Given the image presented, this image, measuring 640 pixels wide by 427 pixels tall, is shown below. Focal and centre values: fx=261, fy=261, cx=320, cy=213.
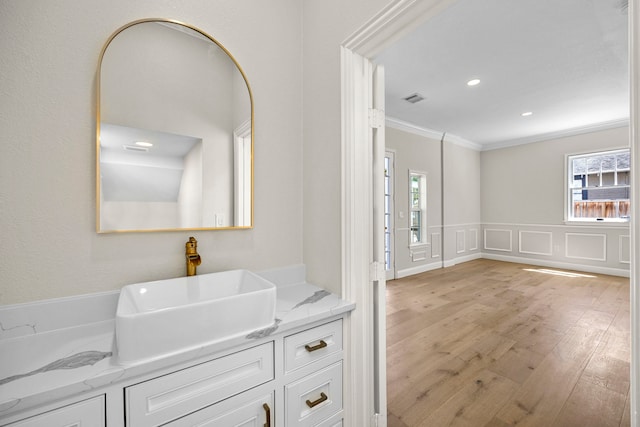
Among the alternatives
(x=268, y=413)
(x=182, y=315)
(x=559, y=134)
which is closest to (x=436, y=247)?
(x=559, y=134)

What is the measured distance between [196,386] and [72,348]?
1.46ft

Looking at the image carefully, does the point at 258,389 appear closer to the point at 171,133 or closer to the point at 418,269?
the point at 171,133

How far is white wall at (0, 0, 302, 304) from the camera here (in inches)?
39.2

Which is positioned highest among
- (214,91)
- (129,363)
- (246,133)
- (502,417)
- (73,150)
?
(214,91)

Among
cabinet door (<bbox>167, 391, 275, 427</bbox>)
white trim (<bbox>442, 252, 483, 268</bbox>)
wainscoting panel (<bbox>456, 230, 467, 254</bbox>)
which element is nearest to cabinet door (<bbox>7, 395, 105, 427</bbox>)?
cabinet door (<bbox>167, 391, 275, 427</bbox>)

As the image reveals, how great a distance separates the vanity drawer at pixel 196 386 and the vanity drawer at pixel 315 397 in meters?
0.16

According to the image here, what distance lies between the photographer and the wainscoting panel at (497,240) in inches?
249

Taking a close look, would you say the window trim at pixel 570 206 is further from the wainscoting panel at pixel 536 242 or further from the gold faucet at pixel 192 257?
the gold faucet at pixel 192 257

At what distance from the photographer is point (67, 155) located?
3.56 ft

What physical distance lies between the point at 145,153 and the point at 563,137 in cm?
741

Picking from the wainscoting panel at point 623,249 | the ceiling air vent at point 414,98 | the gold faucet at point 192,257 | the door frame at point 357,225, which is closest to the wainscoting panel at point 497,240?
the wainscoting panel at point 623,249

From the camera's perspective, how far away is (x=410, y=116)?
4508 mm

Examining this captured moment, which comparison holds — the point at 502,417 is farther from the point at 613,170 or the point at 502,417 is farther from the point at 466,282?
the point at 613,170

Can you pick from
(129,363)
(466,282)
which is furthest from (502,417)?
(466,282)
